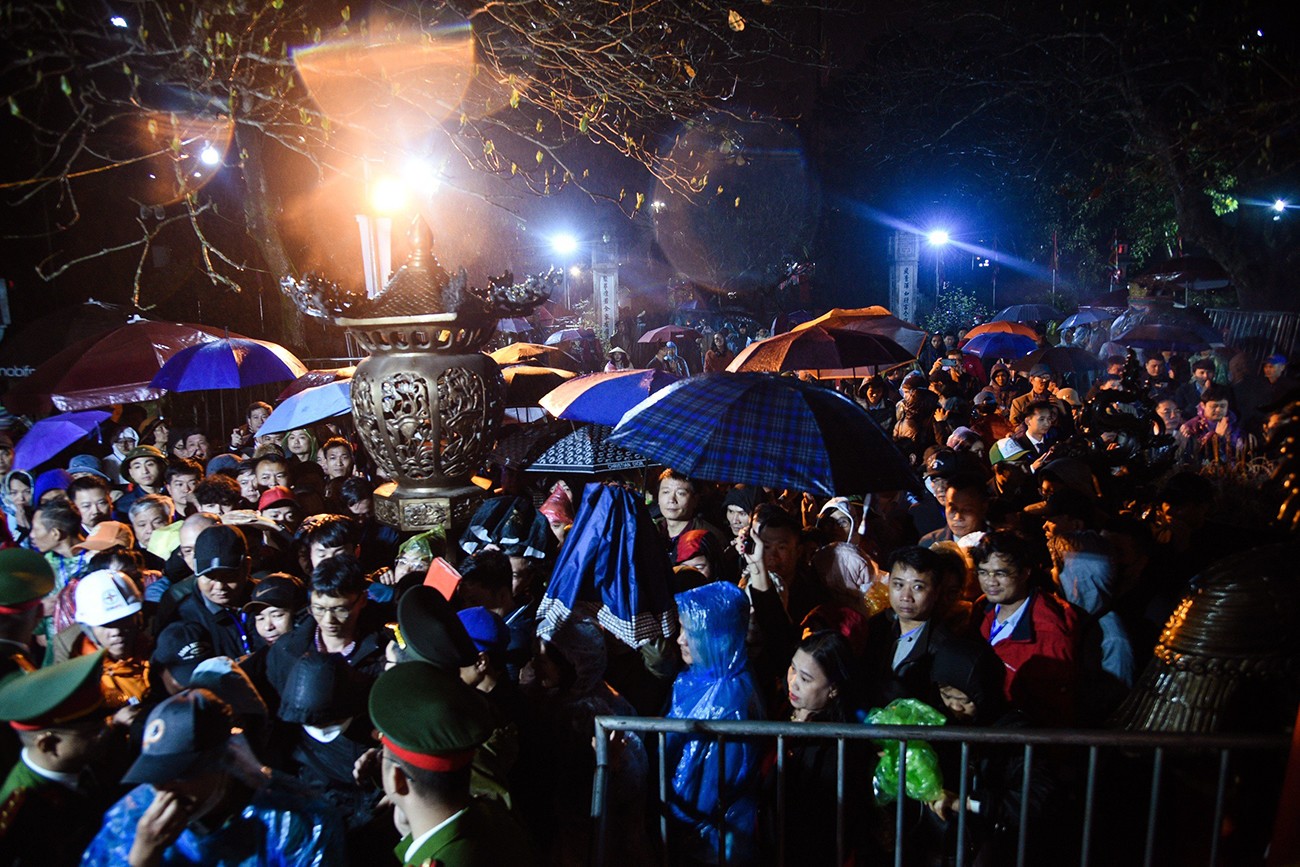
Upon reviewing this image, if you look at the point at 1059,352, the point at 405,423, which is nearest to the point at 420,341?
the point at 405,423

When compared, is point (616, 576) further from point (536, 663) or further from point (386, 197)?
point (386, 197)

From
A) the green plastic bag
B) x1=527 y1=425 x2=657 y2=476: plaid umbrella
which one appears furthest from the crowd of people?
x1=527 y1=425 x2=657 y2=476: plaid umbrella

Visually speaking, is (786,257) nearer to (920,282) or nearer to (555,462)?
(920,282)

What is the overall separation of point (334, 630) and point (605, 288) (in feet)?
135

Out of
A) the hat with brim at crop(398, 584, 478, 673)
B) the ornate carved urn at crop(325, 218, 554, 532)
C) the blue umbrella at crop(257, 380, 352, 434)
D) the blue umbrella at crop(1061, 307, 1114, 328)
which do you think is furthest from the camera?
the blue umbrella at crop(1061, 307, 1114, 328)

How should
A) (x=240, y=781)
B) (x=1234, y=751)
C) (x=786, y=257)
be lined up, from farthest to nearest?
(x=786, y=257)
(x=1234, y=751)
(x=240, y=781)

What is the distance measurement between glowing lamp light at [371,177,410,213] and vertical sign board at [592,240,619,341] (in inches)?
1343

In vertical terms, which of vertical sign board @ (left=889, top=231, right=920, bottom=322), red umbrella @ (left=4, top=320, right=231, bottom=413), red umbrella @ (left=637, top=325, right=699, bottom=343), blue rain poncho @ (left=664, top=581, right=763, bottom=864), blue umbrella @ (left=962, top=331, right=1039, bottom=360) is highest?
vertical sign board @ (left=889, top=231, right=920, bottom=322)

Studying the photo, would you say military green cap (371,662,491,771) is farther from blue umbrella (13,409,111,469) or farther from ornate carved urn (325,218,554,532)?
blue umbrella (13,409,111,469)

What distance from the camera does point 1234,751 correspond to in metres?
2.70

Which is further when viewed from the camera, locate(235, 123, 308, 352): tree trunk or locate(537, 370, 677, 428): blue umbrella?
locate(235, 123, 308, 352): tree trunk

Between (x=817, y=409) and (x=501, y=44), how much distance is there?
6397mm

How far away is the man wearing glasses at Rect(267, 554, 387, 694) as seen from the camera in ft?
12.1

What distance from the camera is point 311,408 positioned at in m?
7.17
